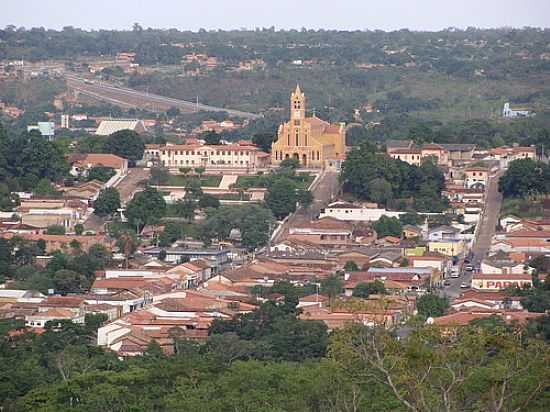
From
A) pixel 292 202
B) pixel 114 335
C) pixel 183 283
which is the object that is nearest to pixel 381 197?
pixel 292 202

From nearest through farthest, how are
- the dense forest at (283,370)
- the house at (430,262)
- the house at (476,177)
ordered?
the dense forest at (283,370) → the house at (430,262) → the house at (476,177)

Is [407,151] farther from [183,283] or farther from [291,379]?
[291,379]

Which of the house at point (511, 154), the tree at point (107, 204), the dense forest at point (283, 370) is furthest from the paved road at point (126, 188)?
the dense forest at point (283, 370)

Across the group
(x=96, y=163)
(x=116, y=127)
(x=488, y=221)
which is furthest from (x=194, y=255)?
(x=116, y=127)

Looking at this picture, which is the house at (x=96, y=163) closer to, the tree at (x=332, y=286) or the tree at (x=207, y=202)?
the tree at (x=207, y=202)

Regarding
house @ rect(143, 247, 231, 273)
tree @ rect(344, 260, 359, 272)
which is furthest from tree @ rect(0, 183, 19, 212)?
tree @ rect(344, 260, 359, 272)

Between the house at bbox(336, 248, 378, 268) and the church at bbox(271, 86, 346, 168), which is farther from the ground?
the church at bbox(271, 86, 346, 168)

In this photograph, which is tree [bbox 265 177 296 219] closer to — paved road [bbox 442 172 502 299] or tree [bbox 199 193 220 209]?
tree [bbox 199 193 220 209]
